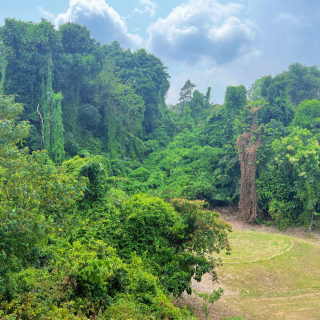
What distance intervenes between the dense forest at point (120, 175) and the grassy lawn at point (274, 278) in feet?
4.28

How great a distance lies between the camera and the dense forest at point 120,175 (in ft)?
14.3

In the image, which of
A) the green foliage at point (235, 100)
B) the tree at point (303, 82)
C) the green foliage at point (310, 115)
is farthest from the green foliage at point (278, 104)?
the tree at point (303, 82)

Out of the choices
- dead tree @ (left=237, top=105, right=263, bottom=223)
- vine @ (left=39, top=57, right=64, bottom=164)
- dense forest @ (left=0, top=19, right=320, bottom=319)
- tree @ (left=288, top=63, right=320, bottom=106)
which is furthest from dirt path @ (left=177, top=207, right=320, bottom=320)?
tree @ (left=288, top=63, right=320, bottom=106)

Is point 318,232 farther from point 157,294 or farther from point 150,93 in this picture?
point 150,93

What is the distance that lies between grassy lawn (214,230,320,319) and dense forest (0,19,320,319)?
1304 mm

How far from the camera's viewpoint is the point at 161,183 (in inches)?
824

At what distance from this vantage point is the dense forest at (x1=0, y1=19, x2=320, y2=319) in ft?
14.3

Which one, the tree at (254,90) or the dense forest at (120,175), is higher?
the tree at (254,90)

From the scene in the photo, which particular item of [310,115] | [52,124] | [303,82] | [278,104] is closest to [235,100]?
[278,104]

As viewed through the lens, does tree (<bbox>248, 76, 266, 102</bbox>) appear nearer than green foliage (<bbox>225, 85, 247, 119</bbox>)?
No

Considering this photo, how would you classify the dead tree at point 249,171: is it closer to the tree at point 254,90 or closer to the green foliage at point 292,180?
the green foliage at point 292,180

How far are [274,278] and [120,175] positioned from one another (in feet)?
42.8

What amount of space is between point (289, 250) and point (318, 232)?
380 centimetres

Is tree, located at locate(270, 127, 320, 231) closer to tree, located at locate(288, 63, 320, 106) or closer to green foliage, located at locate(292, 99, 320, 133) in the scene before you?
green foliage, located at locate(292, 99, 320, 133)
